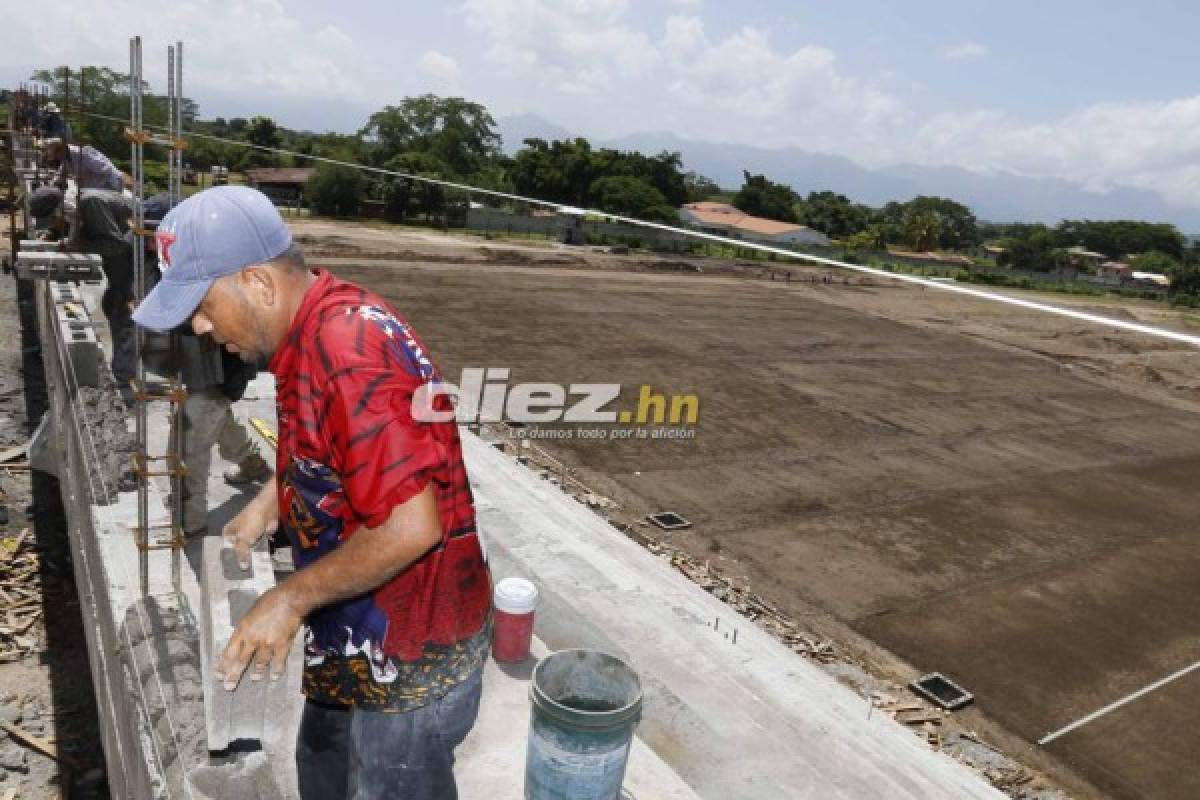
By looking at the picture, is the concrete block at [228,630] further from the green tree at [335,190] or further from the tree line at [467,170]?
the green tree at [335,190]

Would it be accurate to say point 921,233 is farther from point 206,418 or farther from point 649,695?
point 206,418

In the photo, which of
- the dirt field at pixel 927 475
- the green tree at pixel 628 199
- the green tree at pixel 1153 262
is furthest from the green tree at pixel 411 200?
the green tree at pixel 1153 262

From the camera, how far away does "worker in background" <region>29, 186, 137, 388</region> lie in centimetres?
696

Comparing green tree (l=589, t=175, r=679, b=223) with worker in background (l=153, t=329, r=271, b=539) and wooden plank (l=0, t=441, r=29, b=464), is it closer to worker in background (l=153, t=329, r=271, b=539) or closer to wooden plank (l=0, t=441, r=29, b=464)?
wooden plank (l=0, t=441, r=29, b=464)

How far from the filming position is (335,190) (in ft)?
144

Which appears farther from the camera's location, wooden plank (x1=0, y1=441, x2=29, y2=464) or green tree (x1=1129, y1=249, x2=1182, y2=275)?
green tree (x1=1129, y1=249, x2=1182, y2=275)

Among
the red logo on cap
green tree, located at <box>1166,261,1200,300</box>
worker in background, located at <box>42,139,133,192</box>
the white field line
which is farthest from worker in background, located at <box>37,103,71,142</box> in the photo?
green tree, located at <box>1166,261,1200,300</box>

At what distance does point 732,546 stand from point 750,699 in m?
3.76

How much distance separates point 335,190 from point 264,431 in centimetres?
3958

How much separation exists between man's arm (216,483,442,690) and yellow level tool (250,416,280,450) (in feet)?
18.9

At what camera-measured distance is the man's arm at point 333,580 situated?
1782 millimetres

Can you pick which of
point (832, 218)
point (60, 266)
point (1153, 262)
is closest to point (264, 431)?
point (60, 266)

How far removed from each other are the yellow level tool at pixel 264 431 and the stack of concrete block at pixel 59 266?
5.81 ft

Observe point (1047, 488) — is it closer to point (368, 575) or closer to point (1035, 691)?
point (1035, 691)
